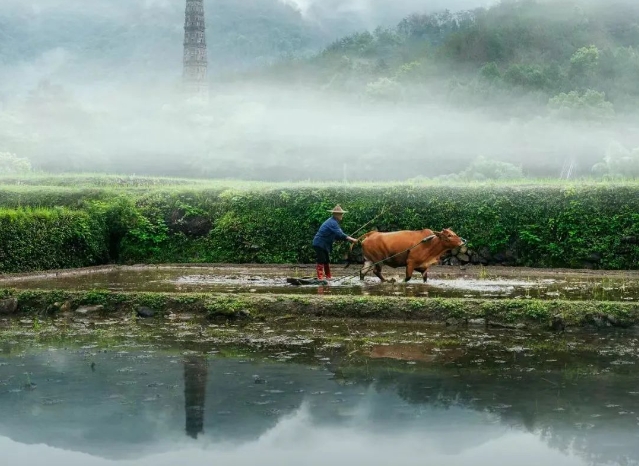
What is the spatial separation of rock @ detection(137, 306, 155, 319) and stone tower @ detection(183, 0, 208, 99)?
5654 cm

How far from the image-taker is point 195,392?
964cm

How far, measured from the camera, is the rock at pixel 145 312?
46.6ft

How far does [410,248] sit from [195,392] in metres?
8.41

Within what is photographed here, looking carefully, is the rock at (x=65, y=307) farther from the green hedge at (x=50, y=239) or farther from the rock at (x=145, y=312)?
the green hedge at (x=50, y=239)

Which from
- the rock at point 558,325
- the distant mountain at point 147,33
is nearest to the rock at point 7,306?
the rock at point 558,325

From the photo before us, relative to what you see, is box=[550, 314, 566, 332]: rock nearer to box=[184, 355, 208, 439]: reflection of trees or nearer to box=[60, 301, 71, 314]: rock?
box=[184, 355, 208, 439]: reflection of trees

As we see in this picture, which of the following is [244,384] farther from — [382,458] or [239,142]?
[239,142]

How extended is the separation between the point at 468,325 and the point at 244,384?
421 cm

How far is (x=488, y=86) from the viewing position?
51.1m

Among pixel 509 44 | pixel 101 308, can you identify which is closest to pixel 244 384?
pixel 101 308

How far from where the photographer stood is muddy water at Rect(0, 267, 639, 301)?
50.6 feet

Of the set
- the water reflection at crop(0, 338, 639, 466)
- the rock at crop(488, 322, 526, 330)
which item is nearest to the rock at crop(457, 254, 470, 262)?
the rock at crop(488, 322, 526, 330)

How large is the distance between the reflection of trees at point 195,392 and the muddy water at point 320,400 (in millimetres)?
20

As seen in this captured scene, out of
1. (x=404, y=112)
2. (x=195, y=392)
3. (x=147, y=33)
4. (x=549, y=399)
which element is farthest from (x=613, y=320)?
(x=147, y=33)
